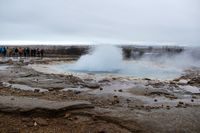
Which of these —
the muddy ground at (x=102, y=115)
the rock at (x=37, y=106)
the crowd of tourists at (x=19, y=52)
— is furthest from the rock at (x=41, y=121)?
the crowd of tourists at (x=19, y=52)

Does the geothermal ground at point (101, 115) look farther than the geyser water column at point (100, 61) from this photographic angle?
No

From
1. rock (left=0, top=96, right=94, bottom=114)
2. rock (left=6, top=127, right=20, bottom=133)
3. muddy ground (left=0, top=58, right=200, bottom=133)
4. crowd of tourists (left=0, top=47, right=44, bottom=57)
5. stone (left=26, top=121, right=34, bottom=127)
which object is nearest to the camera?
rock (left=6, top=127, right=20, bottom=133)

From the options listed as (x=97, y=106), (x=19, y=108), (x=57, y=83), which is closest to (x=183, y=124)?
(x=97, y=106)

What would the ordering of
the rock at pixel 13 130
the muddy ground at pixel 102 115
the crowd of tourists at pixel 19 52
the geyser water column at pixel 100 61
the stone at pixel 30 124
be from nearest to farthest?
the rock at pixel 13 130
the muddy ground at pixel 102 115
the stone at pixel 30 124
the geyser water column at pixel 100 61
the crowd of tourists at pixel 19 52

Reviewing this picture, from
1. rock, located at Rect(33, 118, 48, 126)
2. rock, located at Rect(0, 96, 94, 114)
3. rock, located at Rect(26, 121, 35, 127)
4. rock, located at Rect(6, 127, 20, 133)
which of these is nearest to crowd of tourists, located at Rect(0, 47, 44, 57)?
rock, located at Rect(0, 96, 94, 114)

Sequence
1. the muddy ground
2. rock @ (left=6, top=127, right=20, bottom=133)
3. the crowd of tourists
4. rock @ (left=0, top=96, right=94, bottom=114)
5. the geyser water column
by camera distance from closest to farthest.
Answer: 1. rock @ (left=6, top=127, right=20, bottom=133)
2. the muddy ground
3. rock @ (left=0, top=96, right=94, bottom=114)
4. the geyser water column
5. the crowd of tourists

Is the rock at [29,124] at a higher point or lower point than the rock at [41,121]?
lower

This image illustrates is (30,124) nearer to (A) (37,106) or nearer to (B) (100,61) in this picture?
(A) (37,106)

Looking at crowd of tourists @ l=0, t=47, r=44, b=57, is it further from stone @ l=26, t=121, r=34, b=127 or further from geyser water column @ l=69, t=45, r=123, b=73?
stone @ l=26, t=121, r=34, b=127

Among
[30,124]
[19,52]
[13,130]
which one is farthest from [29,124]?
[19,52]

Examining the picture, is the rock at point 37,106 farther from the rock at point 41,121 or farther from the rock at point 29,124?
the rock at point 29,124

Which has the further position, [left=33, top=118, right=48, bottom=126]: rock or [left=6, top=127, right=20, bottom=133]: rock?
[left=33, top=118, right=48, bottom=126]: rock

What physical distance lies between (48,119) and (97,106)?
1.66m

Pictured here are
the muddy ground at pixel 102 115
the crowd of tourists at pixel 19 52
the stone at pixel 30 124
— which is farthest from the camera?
the crowd of tourists at pixel 19 52
